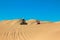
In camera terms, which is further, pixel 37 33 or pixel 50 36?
pixel 37 33

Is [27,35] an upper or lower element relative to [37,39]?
upper

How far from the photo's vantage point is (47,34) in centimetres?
1791

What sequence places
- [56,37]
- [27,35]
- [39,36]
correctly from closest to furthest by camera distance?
[56,37] < [39,36] < [27,35]

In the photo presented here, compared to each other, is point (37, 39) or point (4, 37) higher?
point (4, 37)

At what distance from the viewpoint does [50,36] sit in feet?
56.4

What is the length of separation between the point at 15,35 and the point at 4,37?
3.22 feet

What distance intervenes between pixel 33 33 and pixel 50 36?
2445 mm

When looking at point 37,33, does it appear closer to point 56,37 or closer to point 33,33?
point 33,33

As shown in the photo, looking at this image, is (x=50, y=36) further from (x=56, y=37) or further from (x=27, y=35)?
(x=27, y=35)

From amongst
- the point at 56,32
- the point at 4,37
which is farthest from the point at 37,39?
the point at 4,37

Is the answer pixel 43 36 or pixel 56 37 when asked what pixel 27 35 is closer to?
pixel 43 36

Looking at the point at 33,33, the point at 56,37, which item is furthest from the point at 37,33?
the point at 56,37

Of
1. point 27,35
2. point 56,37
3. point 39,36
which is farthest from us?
point 27,35

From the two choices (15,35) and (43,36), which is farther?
(15,35)
